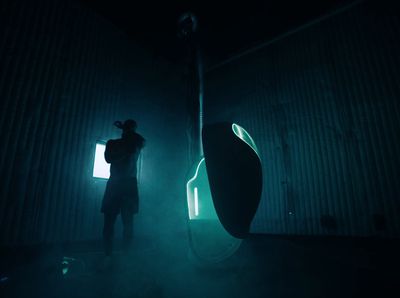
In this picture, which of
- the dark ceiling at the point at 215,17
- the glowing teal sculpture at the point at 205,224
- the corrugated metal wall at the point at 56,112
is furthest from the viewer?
the dark ceiling at the point at 215,17

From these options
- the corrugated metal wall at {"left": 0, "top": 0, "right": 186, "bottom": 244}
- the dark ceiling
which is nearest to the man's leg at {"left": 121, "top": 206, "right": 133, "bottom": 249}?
the corrugated metal wall at {"left": 0, "top": 0, "right": 186, "bottom": 244}

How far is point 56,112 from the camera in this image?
2682 millimetres

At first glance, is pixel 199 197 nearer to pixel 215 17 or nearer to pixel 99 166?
pixel 99 166

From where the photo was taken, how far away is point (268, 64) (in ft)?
12.9

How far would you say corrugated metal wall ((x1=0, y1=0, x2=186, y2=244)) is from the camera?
91.5 inches

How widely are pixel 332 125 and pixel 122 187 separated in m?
2.85

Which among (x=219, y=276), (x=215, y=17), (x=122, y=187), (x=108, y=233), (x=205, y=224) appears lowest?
(x=219, y=276)

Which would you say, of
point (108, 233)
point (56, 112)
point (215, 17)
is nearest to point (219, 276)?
point (108, 233)

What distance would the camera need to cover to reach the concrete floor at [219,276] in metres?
0.98

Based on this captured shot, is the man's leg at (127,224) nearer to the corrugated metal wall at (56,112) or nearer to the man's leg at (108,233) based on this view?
the man's leg at (108,233)

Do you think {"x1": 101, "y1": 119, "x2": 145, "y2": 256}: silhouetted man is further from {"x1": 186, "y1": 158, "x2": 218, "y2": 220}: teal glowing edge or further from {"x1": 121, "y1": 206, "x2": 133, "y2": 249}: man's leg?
{"x1": 186, "y1": 158, "x2": 218, "y2": 220}: teal glowing edge

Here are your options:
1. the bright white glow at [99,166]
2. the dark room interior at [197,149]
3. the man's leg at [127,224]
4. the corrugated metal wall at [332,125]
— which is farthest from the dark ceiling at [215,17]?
the man's leg at [127,224]

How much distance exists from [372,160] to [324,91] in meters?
1.15

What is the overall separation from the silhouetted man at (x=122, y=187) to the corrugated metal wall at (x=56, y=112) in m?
0.98
